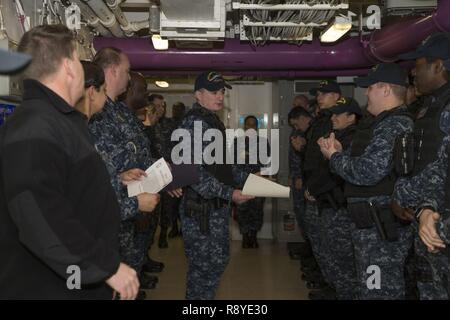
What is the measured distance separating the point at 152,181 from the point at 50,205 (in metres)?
1.07

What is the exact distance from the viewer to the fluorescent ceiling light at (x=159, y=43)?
4420 mm

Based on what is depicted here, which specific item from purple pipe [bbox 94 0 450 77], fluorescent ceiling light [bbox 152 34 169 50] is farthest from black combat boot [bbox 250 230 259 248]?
fluorescent ceiling light [bbox 152 34 169 50]

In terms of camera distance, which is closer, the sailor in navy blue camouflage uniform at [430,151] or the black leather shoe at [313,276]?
the sailor in navy blue camouflage uniform at [430,151]

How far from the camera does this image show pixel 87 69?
225 centimetres

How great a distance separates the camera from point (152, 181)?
244 cm

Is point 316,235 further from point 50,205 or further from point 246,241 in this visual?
point 50,205

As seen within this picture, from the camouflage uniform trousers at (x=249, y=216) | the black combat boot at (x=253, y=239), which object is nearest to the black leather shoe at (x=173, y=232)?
the camouflage uniform trousers at (x=249, y=216)

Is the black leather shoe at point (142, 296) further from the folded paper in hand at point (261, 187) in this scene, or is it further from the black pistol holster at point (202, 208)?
the folded paper in hand at point (261, 187)

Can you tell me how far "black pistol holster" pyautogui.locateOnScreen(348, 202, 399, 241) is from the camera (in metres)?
2.72

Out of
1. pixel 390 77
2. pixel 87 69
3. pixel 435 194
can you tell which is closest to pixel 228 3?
pixel 390 77

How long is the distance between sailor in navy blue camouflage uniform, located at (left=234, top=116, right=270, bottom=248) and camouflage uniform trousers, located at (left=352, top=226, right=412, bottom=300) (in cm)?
314

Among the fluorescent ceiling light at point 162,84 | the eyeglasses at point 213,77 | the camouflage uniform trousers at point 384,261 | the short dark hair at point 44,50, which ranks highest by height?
the fluorescent ceiling light at point 162,84

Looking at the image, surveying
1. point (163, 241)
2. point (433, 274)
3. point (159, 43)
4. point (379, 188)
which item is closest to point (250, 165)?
point (163, 241)

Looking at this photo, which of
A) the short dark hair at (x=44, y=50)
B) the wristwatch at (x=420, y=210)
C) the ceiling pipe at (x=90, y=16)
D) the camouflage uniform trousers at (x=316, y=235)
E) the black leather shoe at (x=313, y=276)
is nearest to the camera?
the short dark hair at (x=44, y=50)
